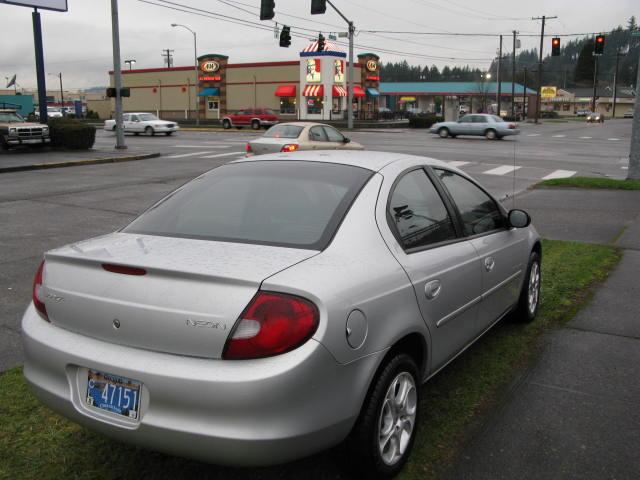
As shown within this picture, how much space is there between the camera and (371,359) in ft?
9.33

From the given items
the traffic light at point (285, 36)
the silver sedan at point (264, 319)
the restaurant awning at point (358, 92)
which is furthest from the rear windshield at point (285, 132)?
the restaurant awning at point (358, 92)

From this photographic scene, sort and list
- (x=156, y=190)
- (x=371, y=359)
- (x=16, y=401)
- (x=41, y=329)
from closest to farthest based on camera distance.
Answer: (x=371, y=359)
(x=41, y=329)
(x=16, y=401)
(x=156, y=190)

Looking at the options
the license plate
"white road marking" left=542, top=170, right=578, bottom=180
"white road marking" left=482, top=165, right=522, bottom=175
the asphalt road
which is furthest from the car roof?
"white road marking" left=542, top=170, right=578, bottom=180

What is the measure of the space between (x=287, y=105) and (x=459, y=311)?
64838mm

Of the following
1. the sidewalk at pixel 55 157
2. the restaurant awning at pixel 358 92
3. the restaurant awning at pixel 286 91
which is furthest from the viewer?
the restaurant awning at pixel 286 91

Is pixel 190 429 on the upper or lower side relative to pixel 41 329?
lower

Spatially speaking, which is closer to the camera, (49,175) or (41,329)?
(41,329)

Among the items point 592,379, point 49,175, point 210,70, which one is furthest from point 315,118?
point 592,379

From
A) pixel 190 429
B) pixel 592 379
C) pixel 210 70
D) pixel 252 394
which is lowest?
pixel 592 379

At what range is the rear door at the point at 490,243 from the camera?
423 centimetres

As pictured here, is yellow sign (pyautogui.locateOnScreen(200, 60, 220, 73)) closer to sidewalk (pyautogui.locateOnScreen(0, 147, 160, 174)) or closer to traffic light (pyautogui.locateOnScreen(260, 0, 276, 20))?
sidewalk (pyautogui.locateOnScreen(0, 147, 160, 174))

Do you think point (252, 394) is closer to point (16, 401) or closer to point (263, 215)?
point (263, 215)

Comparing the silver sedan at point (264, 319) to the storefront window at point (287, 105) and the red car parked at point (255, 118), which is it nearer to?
the red car parked at point (255, 118)

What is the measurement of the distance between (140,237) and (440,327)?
1677 mm
